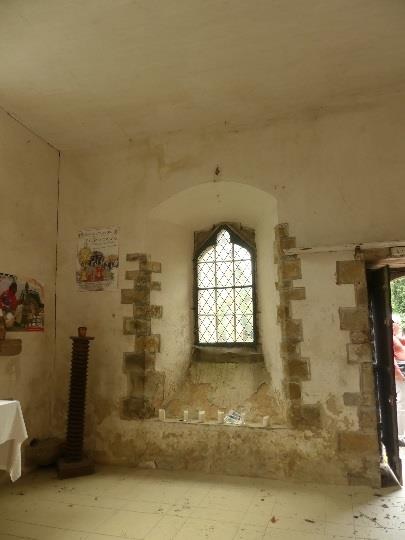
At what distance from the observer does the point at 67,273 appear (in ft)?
13.4

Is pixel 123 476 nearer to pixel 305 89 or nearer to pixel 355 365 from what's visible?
pixel 355 365

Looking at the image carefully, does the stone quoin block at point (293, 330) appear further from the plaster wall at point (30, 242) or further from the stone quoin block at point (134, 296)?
the plaster wall at point (30, 242)

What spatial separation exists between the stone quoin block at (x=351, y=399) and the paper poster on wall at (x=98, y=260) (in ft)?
7.40

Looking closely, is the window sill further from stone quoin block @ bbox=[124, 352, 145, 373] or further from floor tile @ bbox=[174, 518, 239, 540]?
floor tile @ bbox=[174, 518, 239, 540]

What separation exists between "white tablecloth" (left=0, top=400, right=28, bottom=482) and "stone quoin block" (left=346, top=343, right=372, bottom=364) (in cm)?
239

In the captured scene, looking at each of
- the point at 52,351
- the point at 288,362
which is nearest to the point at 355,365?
the point at 288,362

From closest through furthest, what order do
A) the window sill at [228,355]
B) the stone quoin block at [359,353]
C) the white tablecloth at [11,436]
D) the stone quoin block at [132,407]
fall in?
the white tablecloth at [11,436], the stone quoin block at [359,353], the stone quoin block at [132,407], the window sill at [228,355]

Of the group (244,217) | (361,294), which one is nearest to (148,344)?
(244,217)

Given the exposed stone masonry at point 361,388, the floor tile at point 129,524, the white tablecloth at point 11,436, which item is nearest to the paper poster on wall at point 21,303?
the white tablecloth at point 11,436

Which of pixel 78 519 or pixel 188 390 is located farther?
pixel 188 390

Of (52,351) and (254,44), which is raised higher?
(254,44)

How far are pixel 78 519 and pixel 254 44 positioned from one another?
3384mm

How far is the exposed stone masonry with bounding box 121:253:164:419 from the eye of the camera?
147 inches

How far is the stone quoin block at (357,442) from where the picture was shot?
10.2 ft
